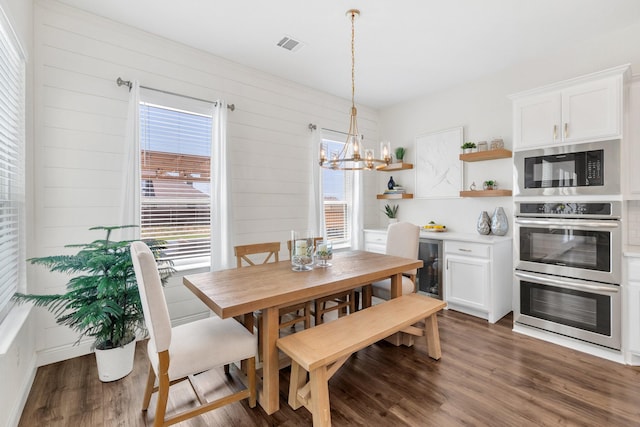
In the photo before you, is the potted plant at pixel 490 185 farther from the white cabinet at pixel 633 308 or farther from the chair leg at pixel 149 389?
the chair leg at pixel 149 389

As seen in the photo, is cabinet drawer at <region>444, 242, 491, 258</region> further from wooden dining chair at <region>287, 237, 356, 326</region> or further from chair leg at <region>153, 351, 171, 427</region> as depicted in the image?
chair leg at <region>153, 351, 171, 427</region>

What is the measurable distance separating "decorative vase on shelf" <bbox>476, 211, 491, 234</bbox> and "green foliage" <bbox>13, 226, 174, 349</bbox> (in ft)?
12.6

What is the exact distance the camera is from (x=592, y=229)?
2641mm

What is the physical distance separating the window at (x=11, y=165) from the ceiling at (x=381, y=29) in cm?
92

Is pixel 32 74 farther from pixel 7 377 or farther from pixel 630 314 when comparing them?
pixel 630 314

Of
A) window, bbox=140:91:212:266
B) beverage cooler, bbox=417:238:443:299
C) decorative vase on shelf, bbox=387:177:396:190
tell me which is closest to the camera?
window, bbox=140:91:212:266

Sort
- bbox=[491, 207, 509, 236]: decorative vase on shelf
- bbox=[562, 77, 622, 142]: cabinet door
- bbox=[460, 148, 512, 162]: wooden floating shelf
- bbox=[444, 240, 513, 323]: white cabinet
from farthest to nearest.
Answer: bbox=[491, 207, 509, 236]: decorative vase on shelf < bbox=[460, 148, 512, 162]: wooden floating shelf < bbox=[444, 240, 513, 323]: white cabinet < bbox=[562, 77, 622, 142]: cabinet door

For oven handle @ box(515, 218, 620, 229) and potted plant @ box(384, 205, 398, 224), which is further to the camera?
potted plant @ box(384, 205, 398, 224)

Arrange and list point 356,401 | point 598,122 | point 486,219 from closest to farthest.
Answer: point 356,401, point 598,122, point 486,219

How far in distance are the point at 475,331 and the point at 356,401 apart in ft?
5.73

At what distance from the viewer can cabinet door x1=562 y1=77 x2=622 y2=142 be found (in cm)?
253

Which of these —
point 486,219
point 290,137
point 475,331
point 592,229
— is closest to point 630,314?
point 592,229

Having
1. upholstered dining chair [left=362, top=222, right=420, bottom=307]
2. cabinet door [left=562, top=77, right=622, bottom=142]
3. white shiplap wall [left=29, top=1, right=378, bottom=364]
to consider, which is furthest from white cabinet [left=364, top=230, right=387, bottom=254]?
cabinet door [left=562, top=77, right=622, bottom=142]

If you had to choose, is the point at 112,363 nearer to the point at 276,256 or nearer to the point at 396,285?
the point at 276,256
